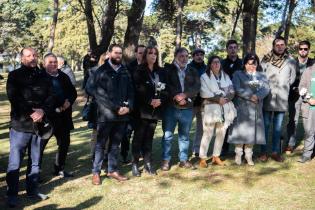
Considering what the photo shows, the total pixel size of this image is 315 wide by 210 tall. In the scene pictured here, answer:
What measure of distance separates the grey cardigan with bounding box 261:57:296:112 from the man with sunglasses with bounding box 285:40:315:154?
1.22 feet

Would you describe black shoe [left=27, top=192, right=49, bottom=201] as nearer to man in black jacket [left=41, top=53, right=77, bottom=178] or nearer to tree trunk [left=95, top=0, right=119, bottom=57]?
man in black jacket [left=41, top=53, right=77, bottom=178]

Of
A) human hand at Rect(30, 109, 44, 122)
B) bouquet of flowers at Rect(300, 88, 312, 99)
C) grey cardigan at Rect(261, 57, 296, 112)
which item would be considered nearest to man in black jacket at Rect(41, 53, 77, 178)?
human hand at Rect(30, 109, 44, 122)

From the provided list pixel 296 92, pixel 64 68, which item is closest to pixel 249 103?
pixel 296 92

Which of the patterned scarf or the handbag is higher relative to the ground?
the patterned scarf

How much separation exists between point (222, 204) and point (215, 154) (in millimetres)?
1985

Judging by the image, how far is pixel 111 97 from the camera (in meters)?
6.83

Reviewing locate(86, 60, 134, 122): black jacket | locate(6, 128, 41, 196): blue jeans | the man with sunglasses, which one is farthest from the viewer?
the man with sunglasses

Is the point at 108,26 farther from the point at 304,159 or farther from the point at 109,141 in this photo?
the point at 304,159

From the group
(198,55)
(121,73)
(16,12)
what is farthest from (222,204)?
(16,12)

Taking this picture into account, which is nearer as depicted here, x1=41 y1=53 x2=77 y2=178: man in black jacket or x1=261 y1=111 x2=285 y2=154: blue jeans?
x1=41 y1=53 x2=77 y2=178: man in black jacket

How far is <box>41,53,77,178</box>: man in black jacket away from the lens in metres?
7.03

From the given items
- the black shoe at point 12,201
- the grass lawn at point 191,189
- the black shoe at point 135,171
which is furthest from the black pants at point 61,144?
the black shoe at point 12,201

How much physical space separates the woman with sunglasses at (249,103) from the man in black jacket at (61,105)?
296 centimetres

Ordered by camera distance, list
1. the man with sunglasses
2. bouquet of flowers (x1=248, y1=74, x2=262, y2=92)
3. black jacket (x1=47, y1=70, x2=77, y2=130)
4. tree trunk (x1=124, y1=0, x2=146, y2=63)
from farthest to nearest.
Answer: tree trunk (x1=124, y1=0, x2=146, y2=63)
the man with sunglasses
bouquet of flowers (x1=248, y1=74, x2=262, y2=92)
black jacket (x1=47, y1=70, x2=77, y2=130)
